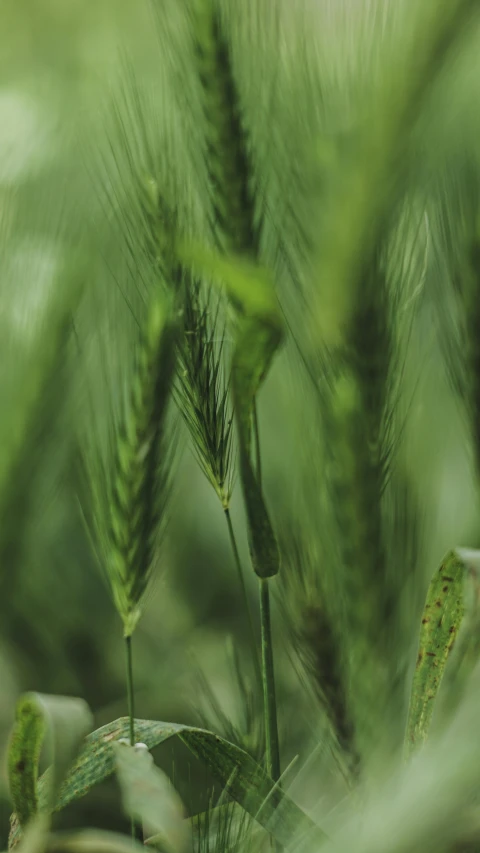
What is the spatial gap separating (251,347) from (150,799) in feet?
0.37

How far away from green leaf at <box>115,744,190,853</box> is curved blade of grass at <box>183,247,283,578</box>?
0.21 ft

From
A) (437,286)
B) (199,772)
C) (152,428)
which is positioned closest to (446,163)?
(437,286)

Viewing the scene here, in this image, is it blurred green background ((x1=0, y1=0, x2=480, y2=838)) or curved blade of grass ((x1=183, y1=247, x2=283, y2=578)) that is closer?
curved blade of grass ((x1=183, y1=247, x2=283, y2=578))

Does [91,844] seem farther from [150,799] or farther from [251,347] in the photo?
[251,347]

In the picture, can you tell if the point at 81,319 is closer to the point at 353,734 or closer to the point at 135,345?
the point at 135,345

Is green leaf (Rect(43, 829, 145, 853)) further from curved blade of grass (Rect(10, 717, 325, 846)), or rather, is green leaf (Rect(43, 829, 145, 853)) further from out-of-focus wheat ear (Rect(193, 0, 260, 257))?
out-of-focus wheat ear (Rect(193, 0, 260, 257))

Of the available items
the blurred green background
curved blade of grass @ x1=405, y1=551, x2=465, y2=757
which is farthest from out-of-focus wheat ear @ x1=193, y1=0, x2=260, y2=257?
curved blade of grass @ x1=405, y1=551, x2=465, y2=757

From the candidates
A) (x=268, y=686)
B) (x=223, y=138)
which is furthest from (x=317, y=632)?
(x=223, y=138)

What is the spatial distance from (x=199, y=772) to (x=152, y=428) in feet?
0.77

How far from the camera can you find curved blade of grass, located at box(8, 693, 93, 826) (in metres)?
0.21

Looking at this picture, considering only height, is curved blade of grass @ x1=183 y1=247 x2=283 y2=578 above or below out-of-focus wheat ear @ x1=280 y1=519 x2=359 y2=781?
above

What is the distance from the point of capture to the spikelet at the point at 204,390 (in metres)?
0.25

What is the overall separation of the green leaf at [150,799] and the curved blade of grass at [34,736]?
1cm

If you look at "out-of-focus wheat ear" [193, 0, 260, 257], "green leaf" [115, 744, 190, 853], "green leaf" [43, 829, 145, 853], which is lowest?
"green leaf" [43, 829, 145, 853]
